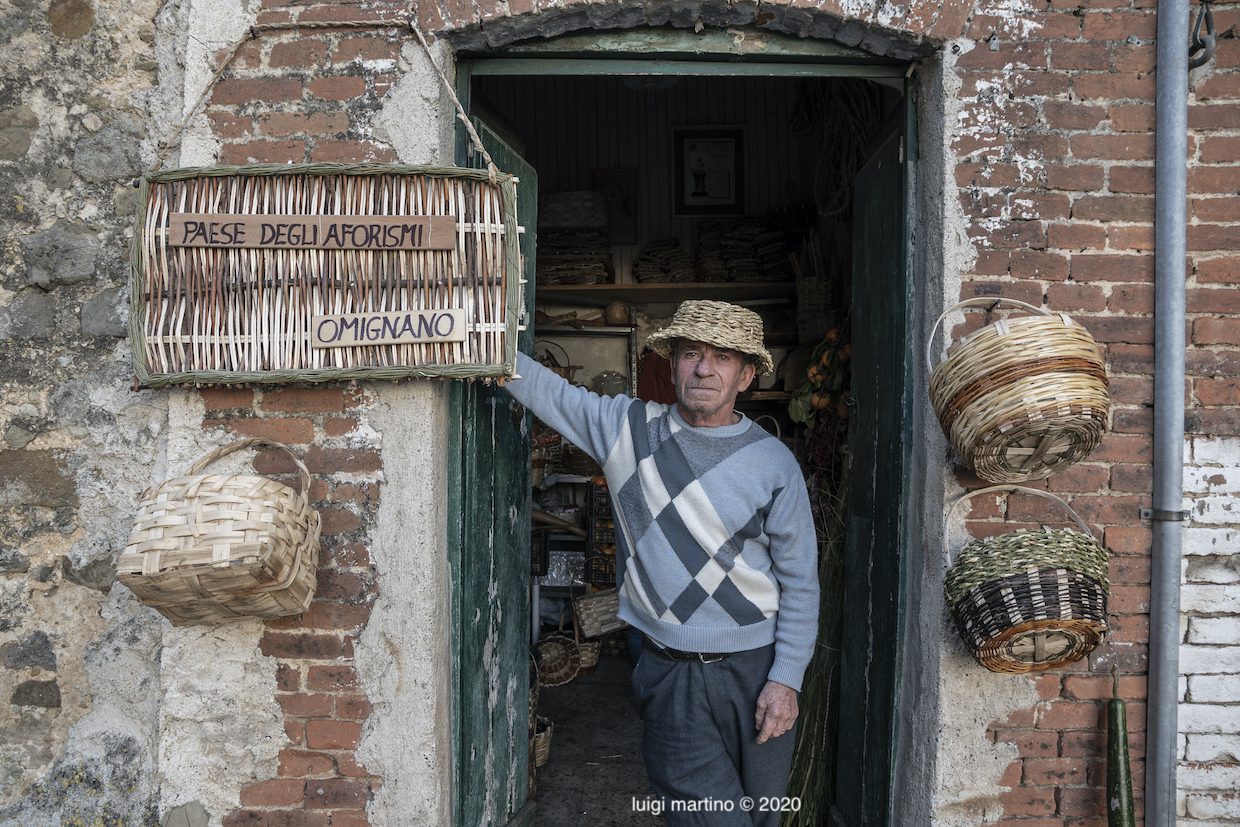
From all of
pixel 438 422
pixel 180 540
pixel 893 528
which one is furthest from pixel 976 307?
pixel 180 540

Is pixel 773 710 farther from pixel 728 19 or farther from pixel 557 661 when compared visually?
pixel 557 661

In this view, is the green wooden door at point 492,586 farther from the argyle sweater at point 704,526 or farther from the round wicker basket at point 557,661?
the round wicker basket at point 557,661

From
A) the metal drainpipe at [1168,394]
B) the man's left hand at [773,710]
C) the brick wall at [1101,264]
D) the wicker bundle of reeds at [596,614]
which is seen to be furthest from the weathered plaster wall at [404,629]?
the wicker bundle of reeds at [596,614]

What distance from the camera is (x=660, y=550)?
2.49 m

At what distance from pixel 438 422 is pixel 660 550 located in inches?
31.2

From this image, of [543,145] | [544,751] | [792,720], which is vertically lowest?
[544,751]

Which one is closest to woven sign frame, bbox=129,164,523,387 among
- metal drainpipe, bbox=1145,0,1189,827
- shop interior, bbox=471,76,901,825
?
metal drainpipe, bbox=1145,0,1189,827

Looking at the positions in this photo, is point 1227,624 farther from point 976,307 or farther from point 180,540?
point 180,540

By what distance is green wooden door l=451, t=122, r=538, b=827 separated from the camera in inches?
103

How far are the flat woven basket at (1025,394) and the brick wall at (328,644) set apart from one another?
65.9 inches

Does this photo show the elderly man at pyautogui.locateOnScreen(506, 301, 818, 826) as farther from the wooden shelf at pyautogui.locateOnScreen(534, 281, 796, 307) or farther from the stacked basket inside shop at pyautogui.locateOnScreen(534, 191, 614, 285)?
the stacked basket inside shop at pyautogui.locateOnScreen(534, 191, 614, 285)

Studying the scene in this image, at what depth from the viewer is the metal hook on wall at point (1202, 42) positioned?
2316 millimetres

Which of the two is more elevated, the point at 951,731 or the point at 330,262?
the point at 330,262

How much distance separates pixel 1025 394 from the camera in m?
1.94
